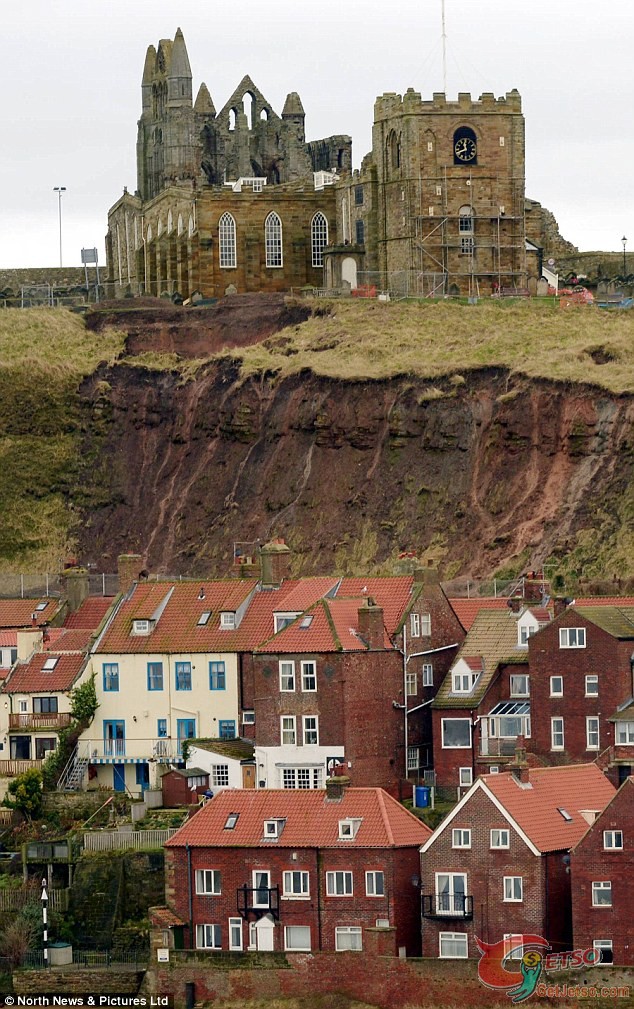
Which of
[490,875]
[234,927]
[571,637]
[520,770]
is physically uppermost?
[571,637]

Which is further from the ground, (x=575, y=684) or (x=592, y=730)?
(x=575, y=684)

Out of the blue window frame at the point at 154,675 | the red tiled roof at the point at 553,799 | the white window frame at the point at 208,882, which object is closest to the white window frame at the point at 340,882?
the white window frame at the point at 208,882

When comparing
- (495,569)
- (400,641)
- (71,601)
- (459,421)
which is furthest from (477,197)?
(400,641)

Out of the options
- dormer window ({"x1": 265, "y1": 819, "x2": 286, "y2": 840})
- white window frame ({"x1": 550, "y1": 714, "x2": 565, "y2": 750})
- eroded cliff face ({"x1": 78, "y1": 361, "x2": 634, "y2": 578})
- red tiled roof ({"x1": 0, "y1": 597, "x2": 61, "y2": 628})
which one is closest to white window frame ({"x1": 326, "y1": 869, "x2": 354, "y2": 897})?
dormer window ({"x1": 265, "y1": 819, "x2": 286, "y2": 840})

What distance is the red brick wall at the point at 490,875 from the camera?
8494 centimetres

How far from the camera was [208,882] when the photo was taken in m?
88.8

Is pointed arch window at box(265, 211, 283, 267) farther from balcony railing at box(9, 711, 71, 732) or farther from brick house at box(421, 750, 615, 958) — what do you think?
brick house at box(421, 750, 615, 958)

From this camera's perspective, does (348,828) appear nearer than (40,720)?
Yes

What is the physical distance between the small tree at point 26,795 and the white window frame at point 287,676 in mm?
8453

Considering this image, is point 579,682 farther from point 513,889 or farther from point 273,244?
point 273,244

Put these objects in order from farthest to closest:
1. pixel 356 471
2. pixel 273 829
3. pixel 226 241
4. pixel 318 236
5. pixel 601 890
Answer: pixel 318 236
pixel 226 241
pixel 356 471
pixel 273 829
pixel 601 890

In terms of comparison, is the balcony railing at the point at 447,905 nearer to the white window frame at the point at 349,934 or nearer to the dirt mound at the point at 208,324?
the white window frame at the point at 349,934

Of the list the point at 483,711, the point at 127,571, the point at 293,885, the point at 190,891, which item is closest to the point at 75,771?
the point at 127,571

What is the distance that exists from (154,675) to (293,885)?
1632 cm
